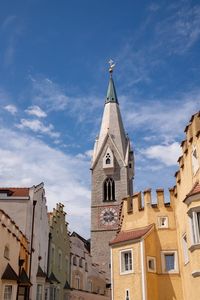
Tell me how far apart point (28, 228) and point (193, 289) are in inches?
770

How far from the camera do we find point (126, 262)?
A: 2922 centimetres

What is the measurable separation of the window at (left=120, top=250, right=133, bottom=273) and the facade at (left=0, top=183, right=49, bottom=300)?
1157cm

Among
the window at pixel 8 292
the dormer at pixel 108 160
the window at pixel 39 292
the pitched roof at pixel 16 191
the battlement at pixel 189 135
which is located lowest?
the window at pixel 8 292

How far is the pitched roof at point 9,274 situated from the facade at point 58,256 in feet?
42.5

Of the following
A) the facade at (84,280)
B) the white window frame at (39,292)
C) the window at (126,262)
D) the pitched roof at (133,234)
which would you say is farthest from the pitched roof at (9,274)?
the facade at (84,280)

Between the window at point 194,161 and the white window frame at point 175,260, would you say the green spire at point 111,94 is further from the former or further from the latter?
the window at point 194,161

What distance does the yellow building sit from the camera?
83.3ft

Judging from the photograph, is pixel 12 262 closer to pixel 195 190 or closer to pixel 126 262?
pixel 126 262

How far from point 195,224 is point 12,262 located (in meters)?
16.4

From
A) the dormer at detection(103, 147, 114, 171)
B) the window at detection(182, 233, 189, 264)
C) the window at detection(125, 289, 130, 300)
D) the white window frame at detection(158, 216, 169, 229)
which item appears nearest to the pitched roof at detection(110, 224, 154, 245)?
the white window frame at detection(158, 216, 169, 229)

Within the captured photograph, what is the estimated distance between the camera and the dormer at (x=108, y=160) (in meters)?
90.4

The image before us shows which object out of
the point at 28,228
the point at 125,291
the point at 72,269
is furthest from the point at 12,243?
the point at 72,269

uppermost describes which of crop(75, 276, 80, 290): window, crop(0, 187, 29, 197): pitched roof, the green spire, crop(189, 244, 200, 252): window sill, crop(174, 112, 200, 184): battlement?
the green spire

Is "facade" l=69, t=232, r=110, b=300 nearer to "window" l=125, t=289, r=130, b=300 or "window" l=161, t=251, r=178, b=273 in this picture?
"window" l=125, t=289, r=130, b=300
